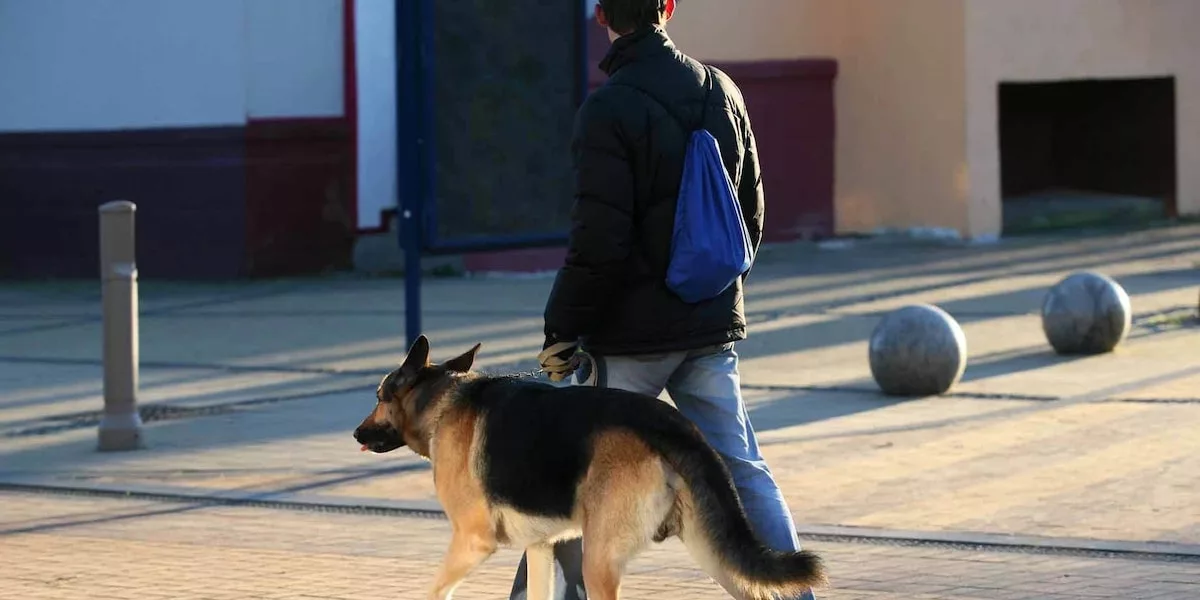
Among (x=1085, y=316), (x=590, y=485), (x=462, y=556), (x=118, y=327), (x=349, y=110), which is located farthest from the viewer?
(x=349, y=110)

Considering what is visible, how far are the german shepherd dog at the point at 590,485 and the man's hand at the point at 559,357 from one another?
133 millimetres

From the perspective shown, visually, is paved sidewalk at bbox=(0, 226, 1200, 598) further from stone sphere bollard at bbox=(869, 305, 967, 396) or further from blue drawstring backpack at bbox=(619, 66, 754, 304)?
blue drawstring backpack at bbox=(619, 66, 754, 304)

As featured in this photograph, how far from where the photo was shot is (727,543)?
5.06m

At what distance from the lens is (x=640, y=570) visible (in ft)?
23.6

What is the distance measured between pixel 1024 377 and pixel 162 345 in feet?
20.6

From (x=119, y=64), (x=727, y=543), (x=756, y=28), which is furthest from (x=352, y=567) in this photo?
(x=756, y=28)

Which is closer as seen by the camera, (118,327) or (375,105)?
(118,327)

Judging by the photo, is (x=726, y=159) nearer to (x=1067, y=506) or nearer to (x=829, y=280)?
(x=1067, y=506)

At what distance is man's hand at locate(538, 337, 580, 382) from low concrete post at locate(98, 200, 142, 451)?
4.71m

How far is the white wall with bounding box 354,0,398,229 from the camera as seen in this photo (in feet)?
64.1

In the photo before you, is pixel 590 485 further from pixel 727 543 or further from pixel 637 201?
pixel 637 201

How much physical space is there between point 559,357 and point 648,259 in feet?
1.33

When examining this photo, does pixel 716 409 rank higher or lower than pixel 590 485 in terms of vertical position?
higher

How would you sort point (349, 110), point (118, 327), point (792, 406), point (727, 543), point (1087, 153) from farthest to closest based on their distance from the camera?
1. point (1087, 153)
2. point (349, 110)
3. point (792, 406)
4. point (118, 327)
5. point (727, 543)
